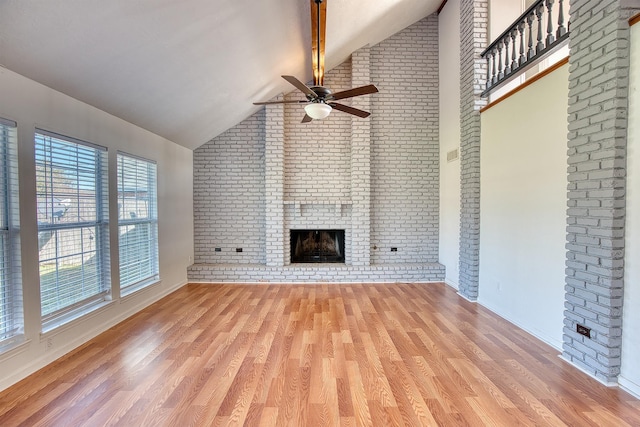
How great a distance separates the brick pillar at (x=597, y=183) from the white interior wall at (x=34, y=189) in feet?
15.0

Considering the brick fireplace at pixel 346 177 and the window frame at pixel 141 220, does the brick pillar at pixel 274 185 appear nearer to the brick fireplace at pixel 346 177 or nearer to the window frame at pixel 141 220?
the brick fireplace at pixel 346 177

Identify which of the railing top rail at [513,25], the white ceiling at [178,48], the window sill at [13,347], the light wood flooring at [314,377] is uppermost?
the railing top rail at [513,25]

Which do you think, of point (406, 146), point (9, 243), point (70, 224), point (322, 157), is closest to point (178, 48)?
point (70, 224)

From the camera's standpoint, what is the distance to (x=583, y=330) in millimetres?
2377

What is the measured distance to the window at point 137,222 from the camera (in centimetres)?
363

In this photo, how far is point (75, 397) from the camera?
2.10 metres

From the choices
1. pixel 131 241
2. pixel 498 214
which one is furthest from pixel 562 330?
pixel 131 241

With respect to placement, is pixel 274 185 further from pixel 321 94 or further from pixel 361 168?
pixel 321 94

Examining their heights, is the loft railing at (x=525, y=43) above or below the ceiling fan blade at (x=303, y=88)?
above

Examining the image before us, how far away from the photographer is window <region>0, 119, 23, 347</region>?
221cm

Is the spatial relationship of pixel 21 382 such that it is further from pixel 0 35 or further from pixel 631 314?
pixel 631 314

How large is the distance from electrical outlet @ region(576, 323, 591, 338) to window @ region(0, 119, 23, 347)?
15.1ft

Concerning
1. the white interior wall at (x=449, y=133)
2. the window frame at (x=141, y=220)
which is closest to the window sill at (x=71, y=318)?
the window frame at (x=141, y=220)

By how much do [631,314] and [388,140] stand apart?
422 cm
